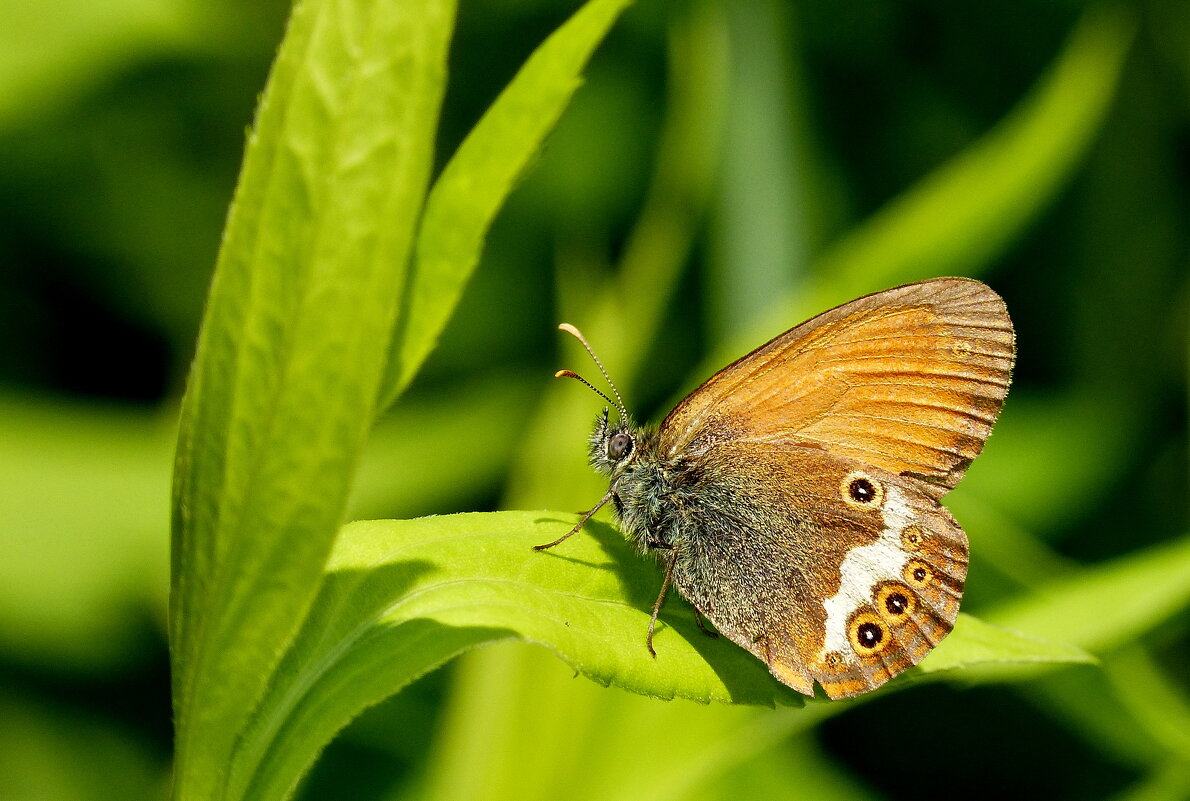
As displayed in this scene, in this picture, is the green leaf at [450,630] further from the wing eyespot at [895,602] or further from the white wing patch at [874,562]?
the white wing patch at [874,562]

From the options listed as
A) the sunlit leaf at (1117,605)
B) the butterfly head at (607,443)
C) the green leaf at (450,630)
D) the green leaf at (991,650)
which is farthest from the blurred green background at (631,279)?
the green leaf at (450,630)

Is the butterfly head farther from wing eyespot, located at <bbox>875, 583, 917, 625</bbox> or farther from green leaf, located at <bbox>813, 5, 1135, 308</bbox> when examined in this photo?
green leaf, located at <bbox>813, 5, 1135, 308</bbox>

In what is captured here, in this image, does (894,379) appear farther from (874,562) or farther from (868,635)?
(868,635)

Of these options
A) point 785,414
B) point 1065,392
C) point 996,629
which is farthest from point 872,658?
point 1065,392

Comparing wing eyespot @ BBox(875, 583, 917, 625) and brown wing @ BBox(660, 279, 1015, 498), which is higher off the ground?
brown wing @ BBox(660, 279, 1015, 498)

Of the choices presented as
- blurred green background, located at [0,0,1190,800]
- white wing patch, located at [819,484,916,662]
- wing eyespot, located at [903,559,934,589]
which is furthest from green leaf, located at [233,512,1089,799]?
blurred green background, located at [0,0,1190,800]

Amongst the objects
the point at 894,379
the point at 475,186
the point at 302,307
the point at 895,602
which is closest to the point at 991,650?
the point at 895,602
